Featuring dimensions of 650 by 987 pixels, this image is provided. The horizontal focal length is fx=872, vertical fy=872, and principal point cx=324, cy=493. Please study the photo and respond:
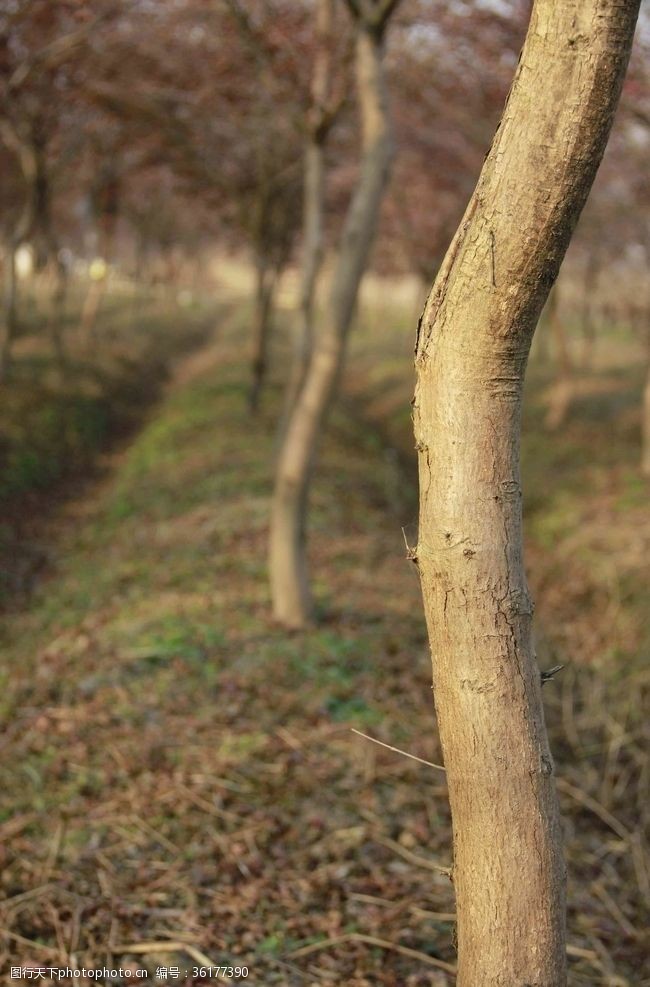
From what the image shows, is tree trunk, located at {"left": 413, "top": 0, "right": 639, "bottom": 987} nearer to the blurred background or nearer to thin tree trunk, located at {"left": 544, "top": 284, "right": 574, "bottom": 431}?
the blurred background

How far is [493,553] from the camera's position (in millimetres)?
2330

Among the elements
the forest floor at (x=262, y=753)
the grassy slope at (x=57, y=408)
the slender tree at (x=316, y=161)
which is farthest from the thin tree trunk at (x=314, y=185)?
the grassy slope at (x=57, y=408)

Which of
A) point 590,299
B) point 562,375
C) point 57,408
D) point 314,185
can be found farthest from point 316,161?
point 590,299

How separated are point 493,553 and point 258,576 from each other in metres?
6.39

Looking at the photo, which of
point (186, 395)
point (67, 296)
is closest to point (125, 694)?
point (186, 395)

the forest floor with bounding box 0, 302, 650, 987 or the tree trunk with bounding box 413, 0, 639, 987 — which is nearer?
the tree trunk with bounding box 413, 0, 639, 987

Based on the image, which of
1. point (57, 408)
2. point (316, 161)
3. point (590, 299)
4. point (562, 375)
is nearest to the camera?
point (316, 161)

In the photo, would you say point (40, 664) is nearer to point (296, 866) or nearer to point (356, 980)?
point (296, 866)

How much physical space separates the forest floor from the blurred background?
24 millimetres

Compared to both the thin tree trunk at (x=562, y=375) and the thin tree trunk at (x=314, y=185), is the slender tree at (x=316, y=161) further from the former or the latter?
the thin tree trunk at (x=562, y=375)

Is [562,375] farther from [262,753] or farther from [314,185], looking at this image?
[262,753]

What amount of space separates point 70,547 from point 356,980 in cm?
761

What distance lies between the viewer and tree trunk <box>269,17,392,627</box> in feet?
22.0

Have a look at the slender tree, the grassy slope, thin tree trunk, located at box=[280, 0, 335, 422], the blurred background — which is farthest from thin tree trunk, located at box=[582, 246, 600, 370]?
the slender tree
